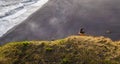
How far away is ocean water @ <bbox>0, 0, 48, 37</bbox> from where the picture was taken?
76.5ft

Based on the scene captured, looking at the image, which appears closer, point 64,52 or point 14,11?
point 64,52

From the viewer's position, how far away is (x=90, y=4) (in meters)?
22.5

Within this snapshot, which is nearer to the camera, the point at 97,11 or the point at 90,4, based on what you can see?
the point at 97,11

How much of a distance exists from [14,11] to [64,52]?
17941 mm

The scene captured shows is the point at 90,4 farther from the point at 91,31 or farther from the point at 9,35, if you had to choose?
the point at 9,35

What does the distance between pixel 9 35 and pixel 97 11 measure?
682 cm

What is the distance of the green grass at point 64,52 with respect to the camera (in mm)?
8477

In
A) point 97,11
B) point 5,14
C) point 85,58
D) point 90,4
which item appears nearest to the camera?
point 85,58

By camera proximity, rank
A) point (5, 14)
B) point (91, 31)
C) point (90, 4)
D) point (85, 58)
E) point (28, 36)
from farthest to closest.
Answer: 1. point (5, 14)
2. point (90, 4)
3. point (28, 36)
4. point (91, 31)
5. point (85, 58)

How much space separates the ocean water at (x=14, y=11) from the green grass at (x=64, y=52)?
40.7 feet

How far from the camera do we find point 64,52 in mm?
8797

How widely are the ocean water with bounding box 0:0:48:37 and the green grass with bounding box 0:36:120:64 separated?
489 inches

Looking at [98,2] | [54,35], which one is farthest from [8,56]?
[98,2]

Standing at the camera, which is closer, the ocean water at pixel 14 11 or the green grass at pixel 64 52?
the green grass at pixel 64 52
